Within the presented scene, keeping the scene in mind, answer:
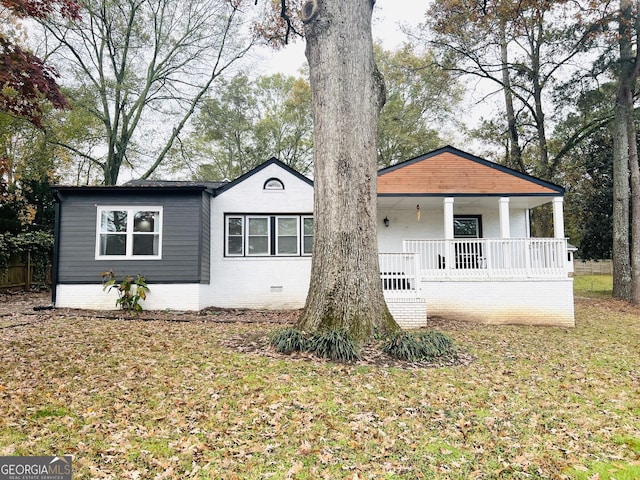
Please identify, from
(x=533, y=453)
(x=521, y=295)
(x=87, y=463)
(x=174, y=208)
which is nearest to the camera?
(x=87, y=463)

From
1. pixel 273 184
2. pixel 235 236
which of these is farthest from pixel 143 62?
pixel 235 236

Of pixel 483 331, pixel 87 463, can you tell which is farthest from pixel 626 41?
pixel 87 463

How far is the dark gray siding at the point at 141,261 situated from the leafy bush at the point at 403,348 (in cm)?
703

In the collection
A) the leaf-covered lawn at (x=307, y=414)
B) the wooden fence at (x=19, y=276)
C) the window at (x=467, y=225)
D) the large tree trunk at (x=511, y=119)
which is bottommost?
the leaf-covered lawn at (x=307, y=414)

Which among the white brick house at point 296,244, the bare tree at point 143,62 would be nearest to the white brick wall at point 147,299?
the white brick house at point 296,244

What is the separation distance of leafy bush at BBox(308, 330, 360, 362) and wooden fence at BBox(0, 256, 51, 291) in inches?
590

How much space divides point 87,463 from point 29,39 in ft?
76.7

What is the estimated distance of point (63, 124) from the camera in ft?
65.7

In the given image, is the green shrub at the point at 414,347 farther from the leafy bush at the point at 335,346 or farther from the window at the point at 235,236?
the window at the point at 235,236

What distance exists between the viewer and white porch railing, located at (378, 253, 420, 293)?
10.2 meters

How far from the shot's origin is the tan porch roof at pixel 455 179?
464 inches

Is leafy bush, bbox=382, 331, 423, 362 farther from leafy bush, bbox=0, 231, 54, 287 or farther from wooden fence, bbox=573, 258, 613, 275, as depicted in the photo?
wooden fence, bbox=573, 258, 613, 275

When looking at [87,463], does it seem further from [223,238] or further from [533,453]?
[223,238]

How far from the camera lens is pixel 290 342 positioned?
6.12 metres
